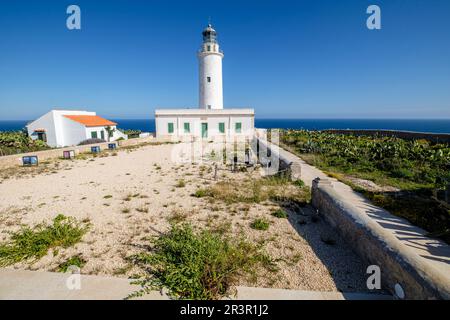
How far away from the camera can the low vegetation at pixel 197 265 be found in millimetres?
3439

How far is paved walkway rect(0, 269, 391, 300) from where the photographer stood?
128 inches

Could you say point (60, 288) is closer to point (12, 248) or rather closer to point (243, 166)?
point (12, 248)

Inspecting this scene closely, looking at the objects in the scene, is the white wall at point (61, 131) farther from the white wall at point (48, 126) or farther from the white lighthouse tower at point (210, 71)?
the white lighthouse tower at point (210, 71)

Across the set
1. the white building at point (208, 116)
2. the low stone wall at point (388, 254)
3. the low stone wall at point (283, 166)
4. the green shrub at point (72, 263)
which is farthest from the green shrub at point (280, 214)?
the white building at point (208, 116)

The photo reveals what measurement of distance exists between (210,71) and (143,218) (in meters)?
25.0

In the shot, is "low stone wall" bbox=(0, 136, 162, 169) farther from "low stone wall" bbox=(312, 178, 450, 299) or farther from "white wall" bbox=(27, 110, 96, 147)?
"low stone wall" bbox=(312, 178, 450, 299)

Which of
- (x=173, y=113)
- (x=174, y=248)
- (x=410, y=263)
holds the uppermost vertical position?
(x=173, y=113)

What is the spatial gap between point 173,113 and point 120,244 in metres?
23.6

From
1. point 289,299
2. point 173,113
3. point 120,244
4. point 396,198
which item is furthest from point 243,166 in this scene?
point 173,113

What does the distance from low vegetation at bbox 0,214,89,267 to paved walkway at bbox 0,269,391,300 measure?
949mm

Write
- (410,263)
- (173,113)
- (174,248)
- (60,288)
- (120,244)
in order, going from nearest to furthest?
(410,263)
(60,288)
(174,248)
(120,244)
(173,113)

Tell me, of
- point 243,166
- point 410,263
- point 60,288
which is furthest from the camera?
point 243,166

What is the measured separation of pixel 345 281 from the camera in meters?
3.79
